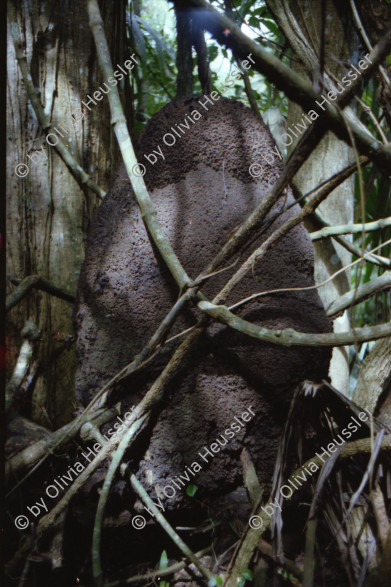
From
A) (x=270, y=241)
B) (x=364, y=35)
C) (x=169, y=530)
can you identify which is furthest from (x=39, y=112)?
(x=169, y=530)

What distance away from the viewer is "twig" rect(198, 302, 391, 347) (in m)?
1.10

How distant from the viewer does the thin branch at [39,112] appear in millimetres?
1664

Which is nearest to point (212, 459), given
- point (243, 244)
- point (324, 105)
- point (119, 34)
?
point (243, 244)

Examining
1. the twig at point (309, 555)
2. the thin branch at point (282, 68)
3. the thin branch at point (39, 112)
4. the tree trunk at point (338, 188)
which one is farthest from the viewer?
the tree trunk at point (338, 188)

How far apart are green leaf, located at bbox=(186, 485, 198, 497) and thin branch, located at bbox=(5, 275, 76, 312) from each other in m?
0.78

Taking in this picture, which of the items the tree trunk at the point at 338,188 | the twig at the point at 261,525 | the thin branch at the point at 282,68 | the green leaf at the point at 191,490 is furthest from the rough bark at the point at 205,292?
the tree trunk at the point at 338,188

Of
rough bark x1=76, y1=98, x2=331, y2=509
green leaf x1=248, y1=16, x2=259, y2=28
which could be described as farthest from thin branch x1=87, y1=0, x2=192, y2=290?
green leaf x1=248, y1=16, x2=259, y2=28

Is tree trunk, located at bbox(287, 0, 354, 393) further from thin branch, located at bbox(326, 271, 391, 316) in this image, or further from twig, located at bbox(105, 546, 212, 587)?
twig, located at bbox(105, 546, 212, 587)

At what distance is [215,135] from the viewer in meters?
1.50

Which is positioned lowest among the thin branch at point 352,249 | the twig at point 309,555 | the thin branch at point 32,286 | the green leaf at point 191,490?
the twig at point 309,555

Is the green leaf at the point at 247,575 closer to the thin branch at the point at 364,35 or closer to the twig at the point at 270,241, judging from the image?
the twig at the point at 270,241

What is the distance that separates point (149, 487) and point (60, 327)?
0.72 m

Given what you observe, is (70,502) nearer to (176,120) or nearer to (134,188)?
(134,188)

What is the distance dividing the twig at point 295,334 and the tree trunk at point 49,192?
0.71 metres
